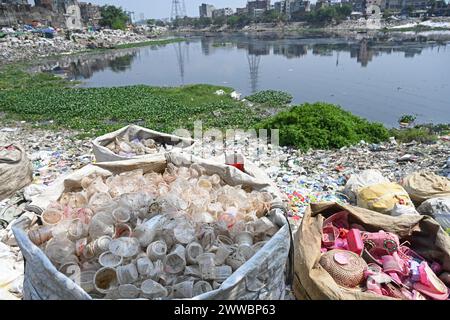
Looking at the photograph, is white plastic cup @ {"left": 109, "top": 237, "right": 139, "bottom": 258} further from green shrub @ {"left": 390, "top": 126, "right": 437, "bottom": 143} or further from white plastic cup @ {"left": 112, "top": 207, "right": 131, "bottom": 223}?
green shrub @ {"left": 390, "top": 126, "right": 437, "bottom": 143}

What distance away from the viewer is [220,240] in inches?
70.3

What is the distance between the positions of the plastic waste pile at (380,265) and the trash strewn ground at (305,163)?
843 mm

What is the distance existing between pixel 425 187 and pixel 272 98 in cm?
688

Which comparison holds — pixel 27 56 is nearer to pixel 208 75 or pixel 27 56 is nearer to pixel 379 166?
pixel 208 75

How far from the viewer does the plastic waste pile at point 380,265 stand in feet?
6.22

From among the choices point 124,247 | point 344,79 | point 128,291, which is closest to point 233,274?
point 128,291

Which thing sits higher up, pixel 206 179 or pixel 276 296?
pixel 206 179

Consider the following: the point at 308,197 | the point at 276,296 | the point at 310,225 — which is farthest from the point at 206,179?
the point at 308,197

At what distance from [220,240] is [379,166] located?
11.1 feet

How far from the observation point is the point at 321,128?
542 cm

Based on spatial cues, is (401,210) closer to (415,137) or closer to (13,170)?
(415,137)

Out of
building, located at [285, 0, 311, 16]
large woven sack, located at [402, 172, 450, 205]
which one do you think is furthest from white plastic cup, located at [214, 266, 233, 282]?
building, located at [285, 0, 311, 16]

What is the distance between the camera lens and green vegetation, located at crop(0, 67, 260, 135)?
7141mm

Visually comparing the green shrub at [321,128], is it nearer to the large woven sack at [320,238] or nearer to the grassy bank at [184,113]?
the grassy bank at [184,113]
